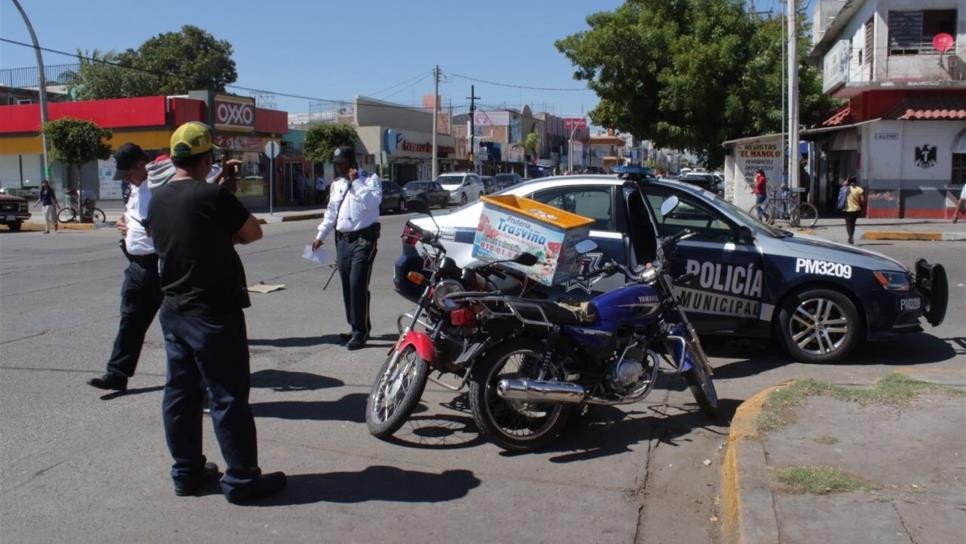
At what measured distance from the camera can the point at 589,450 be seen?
17.5ft

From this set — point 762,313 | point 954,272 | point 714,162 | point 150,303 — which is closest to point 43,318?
point 150,303

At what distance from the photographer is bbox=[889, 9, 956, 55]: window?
25625 millimetres

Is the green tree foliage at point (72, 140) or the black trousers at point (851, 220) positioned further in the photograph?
the green tree foliage at point (72, 140)

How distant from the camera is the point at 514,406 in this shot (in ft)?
17.1

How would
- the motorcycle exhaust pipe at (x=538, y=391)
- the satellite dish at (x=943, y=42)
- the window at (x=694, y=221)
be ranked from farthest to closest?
the satellite dish at (x=943, y=42)
the window at (x=694, y=221)
the motorcycle exhaust pipe at (x=538, y=391)

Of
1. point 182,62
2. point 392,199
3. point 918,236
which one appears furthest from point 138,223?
point 182,62

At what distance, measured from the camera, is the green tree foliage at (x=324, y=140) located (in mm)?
40594

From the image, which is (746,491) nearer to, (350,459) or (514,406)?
(514,406)

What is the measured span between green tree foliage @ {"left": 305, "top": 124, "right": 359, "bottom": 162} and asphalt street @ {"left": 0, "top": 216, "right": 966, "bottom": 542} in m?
32.6

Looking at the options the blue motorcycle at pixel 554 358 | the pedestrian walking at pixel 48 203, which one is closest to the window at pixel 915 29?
the blue motorcycle at pixel 554 358

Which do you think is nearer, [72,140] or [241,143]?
[72,140]

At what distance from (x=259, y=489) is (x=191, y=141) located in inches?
71.7

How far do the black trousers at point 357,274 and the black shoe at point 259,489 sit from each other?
11.3 ft

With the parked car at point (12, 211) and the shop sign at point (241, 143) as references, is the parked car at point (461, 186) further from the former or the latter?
the parked car at point (12, 211)
